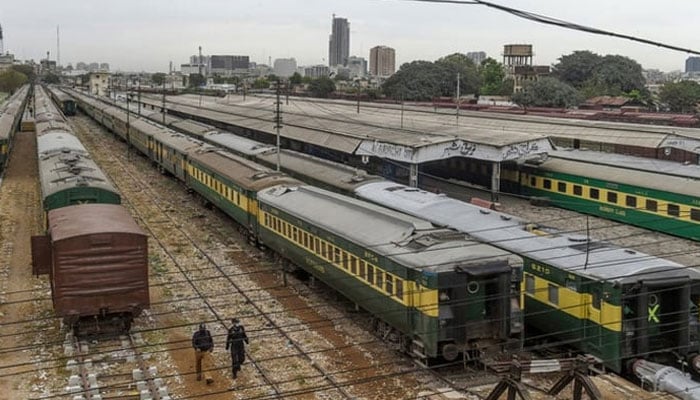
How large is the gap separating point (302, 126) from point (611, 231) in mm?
24128

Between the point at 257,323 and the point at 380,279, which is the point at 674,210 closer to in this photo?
the point at 380,279

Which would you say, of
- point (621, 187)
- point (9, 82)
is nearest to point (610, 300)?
point (621, 187)

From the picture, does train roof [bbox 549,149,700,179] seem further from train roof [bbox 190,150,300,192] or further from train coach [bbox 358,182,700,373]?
train coach [bbox 358,182,700,373]

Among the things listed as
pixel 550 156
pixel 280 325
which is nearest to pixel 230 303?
pixel 280 325

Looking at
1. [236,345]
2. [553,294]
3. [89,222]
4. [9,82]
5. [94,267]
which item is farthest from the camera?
[9,82]

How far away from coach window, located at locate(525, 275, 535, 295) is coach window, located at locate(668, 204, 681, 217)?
14.8 metres

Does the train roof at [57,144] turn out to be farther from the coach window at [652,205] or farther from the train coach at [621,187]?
the coach window at [652,205]

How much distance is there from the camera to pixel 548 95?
302ft

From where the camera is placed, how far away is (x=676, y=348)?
49.2 ft

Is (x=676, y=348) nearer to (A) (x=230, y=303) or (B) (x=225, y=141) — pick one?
(A) (x=230, y=303)

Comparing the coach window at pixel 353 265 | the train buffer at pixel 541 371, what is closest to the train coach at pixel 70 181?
the coach window at pixel 353 265

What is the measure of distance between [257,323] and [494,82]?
118 m

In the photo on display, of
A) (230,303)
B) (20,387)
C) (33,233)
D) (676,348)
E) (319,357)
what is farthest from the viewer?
(33,233)

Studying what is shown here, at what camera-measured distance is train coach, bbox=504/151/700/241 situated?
2952cm
